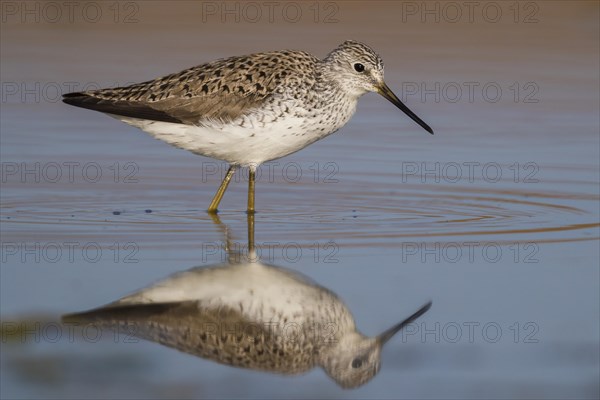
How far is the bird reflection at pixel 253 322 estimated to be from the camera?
6965 mm

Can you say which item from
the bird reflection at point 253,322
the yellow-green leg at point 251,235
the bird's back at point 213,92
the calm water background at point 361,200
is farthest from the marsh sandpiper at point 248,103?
the bird reflection at point 253,322

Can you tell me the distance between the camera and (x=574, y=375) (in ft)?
22.4

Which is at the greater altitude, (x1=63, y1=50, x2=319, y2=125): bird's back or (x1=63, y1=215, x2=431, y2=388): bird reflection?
(x1=63, y1=50, x2=319, y2=125): bird's back

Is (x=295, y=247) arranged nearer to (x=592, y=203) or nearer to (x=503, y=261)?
(x=503, y=261)

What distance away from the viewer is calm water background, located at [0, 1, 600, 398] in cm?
694

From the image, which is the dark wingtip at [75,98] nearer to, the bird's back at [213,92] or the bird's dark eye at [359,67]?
the bird's back at [213,92]

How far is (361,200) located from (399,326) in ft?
12.1

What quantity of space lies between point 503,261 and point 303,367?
106 inches

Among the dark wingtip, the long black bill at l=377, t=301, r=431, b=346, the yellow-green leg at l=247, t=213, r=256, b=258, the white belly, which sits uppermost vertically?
the dark wingtip

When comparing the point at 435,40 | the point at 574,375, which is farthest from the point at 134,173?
the point at 435,40

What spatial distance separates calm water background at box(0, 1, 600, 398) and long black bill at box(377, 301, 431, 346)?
74mm

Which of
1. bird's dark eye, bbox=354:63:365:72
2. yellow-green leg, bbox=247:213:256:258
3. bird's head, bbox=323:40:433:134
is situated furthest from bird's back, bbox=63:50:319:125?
yellow-green leg, bbox=247:213:256:258

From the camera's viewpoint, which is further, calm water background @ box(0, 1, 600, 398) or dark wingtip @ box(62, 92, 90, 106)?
dark wingtip @ box(62, 92, 90, 106)

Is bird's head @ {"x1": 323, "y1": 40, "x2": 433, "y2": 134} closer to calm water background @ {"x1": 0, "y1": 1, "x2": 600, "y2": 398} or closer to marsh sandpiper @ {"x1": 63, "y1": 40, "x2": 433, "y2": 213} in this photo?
marsh sandpiper @ {"x1": 63, "y1": 40, "x2": 433, "y2": 213}
